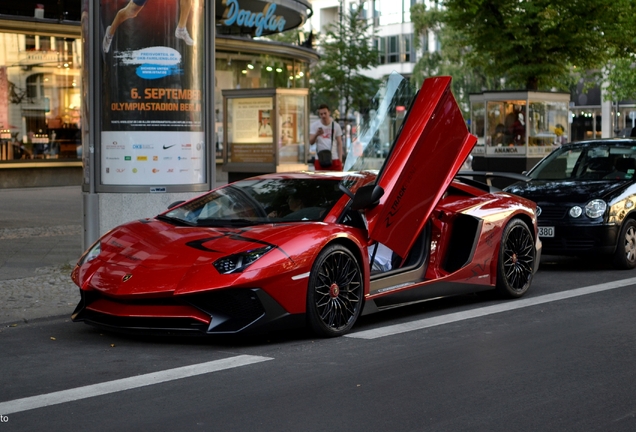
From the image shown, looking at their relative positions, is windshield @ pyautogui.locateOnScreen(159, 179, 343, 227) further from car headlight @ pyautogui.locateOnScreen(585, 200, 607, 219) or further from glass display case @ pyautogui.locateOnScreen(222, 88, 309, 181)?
glass display case @ pyautogui.locateOnScreen(222, 88, 309, 181)

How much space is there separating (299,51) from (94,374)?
27.2 metres

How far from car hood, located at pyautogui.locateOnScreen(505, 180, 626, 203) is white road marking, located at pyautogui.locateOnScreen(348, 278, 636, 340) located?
1248 mm

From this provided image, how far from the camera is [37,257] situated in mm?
11500

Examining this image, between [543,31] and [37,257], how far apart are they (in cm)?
1628

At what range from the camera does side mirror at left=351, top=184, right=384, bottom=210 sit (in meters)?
7.35

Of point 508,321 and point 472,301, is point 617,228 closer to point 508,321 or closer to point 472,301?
point 472,301

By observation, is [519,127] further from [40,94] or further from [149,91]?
[149,91]

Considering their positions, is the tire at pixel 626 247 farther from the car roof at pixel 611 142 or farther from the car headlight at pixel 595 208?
the car roof at pixel 611 142

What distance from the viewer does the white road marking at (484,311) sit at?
736cm

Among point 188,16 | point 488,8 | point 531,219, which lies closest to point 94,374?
point 531,219

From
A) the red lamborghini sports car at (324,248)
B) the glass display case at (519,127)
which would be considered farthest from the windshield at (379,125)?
the glass display case at (519,127)

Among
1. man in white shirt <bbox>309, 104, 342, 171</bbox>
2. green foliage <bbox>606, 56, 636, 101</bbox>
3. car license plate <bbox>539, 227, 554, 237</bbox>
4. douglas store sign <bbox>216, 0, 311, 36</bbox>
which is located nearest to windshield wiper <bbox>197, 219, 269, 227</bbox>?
car license plate <bbox>539, 227, 554, 237</bbox>

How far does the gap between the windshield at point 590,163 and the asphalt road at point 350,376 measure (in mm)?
3826

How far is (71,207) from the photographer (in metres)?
19.0
